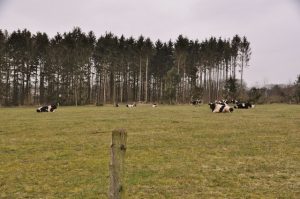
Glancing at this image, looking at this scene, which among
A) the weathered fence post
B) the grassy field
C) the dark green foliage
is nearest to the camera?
the weathered fence post

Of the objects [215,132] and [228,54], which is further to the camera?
[228,54]

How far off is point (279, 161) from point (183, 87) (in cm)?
8183

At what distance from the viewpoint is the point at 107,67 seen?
8831cm

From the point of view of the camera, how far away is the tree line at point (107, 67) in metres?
81.0

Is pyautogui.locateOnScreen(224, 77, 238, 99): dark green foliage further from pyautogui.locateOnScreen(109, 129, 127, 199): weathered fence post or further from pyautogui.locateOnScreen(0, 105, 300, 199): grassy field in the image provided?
pyautogui.locateOnScreen(109, 129, 127, 199): weathered fence post

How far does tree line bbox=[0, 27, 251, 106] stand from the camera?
266ft

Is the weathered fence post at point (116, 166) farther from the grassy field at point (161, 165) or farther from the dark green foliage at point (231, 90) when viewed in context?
the dark green foliage at point (231, 90)

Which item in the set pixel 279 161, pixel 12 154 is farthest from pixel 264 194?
pixel 12 154

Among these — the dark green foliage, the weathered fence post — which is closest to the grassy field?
the weathered fence post

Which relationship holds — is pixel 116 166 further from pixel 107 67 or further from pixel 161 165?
pixel 107 67

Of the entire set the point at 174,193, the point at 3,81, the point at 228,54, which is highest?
the point at 228,54

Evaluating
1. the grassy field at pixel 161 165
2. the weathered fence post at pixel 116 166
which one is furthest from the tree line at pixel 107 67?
the weathered fence post at pixel 116 166

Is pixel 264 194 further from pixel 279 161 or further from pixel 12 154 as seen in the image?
pixel 12 154

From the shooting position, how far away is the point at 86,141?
17375 mm
